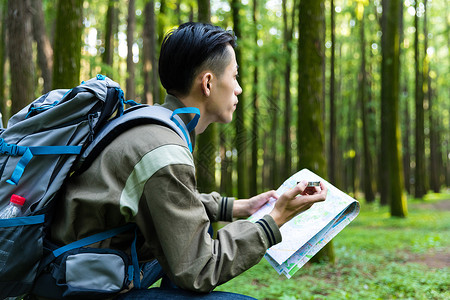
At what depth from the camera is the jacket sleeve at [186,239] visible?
4.84ft

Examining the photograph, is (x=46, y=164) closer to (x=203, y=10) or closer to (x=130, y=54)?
(x=203, y=10)

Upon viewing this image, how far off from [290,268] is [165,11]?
36.9 ft

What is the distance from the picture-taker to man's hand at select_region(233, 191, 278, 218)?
7.75 feet

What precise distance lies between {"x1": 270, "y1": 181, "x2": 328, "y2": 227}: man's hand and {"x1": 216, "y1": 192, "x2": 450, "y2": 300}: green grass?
8.31ft

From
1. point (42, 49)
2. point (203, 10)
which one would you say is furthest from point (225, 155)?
point (42, 49)

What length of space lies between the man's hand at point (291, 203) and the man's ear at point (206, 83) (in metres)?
0.59

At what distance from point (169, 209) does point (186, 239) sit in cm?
13

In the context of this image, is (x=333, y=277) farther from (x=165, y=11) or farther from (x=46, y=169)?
(x=165, y=11)

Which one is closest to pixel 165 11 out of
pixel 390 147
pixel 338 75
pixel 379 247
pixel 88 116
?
pixel 390 147

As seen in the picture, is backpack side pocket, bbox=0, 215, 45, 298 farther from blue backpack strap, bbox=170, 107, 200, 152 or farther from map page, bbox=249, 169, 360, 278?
map page, bbox=249, 169, 360, 278

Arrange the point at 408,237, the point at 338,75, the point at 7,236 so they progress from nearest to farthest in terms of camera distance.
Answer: the point at 7,236, the point at 408,237, the point at 338,75

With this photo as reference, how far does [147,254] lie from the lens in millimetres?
1800

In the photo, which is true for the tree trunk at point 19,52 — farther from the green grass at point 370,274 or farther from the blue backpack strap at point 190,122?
the blue backpack strap at point 190,122

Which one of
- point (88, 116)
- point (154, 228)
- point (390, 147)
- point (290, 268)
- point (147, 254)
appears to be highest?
point (88, 116)
